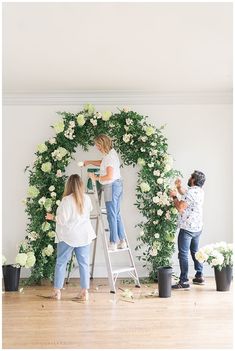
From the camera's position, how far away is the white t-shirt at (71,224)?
17.9 ft

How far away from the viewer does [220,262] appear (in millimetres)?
5938

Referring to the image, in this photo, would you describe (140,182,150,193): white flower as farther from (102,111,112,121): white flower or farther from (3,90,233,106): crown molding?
(3,90,233,106): crown molding

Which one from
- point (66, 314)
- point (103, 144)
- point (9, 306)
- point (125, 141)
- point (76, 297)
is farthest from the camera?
point (125, 141)

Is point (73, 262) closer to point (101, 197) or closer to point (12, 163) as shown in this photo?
point (101, 197)

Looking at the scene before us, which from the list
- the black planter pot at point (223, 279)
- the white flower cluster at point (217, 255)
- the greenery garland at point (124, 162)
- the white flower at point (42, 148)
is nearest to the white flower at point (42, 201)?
the greenery garland at point (124, 162)

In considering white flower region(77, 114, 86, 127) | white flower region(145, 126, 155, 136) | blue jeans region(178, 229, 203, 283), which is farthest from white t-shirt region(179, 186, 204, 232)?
white flower region(77, 114, 86, 127)

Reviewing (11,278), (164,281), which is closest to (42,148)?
(11,278)

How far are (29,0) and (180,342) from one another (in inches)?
108

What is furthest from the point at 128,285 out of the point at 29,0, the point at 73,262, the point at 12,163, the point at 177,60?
the point at 29,0

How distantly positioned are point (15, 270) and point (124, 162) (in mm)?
1980

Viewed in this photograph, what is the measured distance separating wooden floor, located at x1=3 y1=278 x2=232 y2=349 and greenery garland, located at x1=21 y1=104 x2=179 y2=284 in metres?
0.59

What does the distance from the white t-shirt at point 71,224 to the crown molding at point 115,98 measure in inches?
76.6

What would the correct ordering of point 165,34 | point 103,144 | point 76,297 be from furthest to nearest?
point 103,144, point 76,297, point 165,34

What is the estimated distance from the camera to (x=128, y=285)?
21.1 feet
